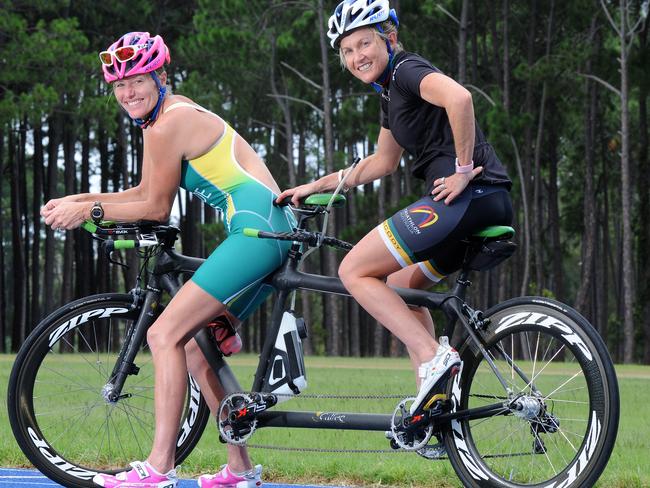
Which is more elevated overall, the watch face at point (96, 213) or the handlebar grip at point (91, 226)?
the watch face at point (96, 213)

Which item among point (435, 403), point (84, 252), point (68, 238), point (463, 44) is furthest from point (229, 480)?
point (84, 252)

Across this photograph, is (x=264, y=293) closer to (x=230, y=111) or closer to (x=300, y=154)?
(x=230, y=111)

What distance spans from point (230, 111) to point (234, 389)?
38.9m

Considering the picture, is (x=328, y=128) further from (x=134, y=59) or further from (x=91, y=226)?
(x=134, y=59)

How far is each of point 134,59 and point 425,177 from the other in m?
1.50

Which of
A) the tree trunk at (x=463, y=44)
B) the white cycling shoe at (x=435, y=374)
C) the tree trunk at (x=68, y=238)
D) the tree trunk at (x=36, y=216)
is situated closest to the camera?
the white cycling shoe at (x=435, y=374)

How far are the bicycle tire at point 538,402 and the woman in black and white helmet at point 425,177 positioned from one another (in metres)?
0.26

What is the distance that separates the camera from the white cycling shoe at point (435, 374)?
17.6 ft

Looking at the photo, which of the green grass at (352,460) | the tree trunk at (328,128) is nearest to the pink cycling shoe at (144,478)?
the green grass at (352,460)

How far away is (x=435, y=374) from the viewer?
536cm

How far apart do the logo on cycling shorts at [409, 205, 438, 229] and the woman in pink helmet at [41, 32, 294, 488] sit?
75 centimetres

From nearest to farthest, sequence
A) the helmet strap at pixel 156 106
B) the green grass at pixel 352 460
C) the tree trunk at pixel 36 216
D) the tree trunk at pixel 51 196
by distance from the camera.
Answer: the helmet strap at pixel 156 106 < the green grass at pixel 352 460 < the tree trunk at pixel 51 196 < the tree trunk at pixel 36 216

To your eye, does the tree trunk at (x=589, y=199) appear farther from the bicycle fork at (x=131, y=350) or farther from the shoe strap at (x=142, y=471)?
the shoe strap at (x=142, y=471)

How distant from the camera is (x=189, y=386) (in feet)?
20.7
